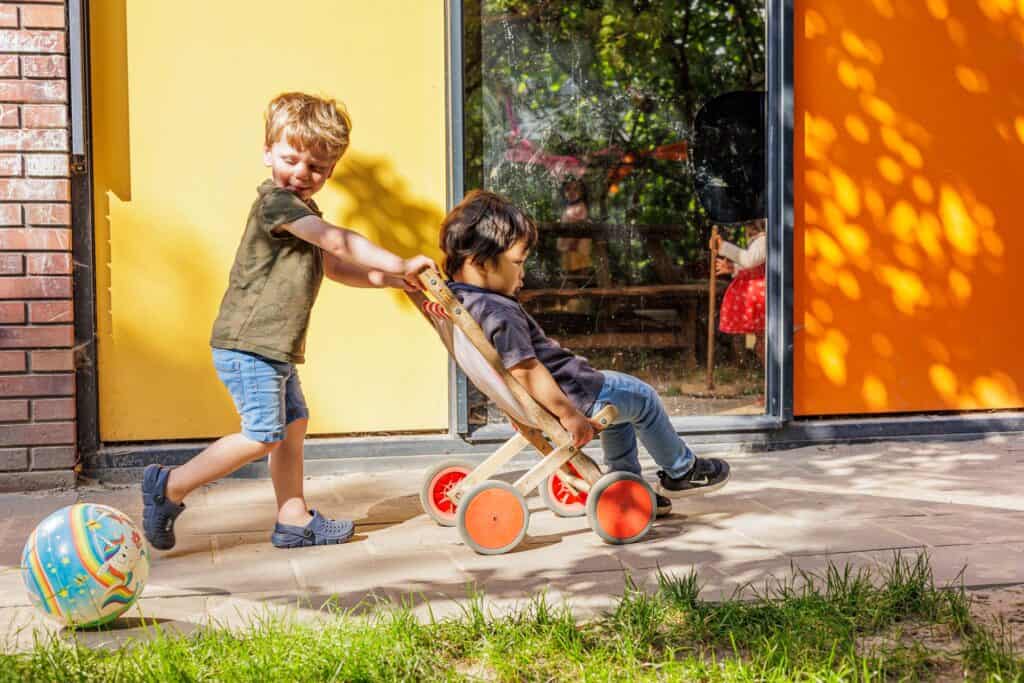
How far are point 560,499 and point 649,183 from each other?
2.33 meters

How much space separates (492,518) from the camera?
4.52 metres

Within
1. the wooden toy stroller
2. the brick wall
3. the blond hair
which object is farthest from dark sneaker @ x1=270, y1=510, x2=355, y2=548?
the brick wall

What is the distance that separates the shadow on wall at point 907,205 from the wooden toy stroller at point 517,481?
7.73 ft

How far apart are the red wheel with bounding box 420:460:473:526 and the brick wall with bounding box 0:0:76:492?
1847 millimetres

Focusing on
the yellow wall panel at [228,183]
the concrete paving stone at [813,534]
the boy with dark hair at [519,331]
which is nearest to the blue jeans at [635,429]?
the boy with dark hair at [519,331]

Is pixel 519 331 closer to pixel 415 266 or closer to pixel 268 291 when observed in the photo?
pixel 415 266

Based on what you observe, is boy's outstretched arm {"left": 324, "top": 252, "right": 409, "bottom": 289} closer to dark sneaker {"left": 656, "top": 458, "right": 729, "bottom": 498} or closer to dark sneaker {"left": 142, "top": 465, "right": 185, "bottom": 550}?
dark sneaker {"left": 142, "top": 465, "right": 185, "bottom": 550}

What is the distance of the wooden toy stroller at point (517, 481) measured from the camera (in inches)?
177

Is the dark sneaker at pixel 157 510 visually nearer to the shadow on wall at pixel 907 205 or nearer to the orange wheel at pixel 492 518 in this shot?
the orange wheel at pixel 492 518

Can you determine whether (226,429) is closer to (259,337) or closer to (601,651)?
(259,337)

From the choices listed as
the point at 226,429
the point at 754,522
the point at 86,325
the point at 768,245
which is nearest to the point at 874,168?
the point at 768,245

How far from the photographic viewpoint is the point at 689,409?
6.83 metres

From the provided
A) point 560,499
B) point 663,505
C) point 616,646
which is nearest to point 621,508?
point 663,505

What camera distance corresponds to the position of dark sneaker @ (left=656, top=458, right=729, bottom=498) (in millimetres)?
5023
